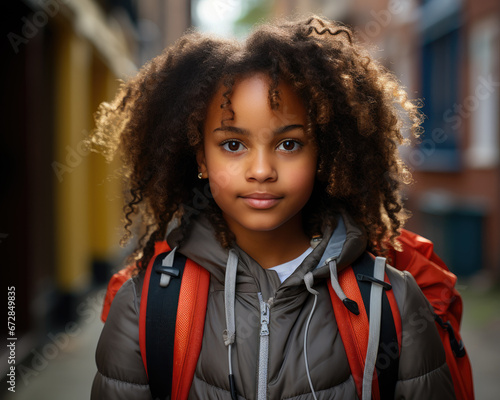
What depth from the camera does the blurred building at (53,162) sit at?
4.64m

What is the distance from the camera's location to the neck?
1972mm

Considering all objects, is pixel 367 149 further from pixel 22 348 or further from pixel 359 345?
pixel 22 348

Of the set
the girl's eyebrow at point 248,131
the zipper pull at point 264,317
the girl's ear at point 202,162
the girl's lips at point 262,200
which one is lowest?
the zipper pull at point 264,317

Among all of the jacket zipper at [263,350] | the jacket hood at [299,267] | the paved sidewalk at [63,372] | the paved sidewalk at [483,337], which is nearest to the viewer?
the jacket zipper at [263,350]

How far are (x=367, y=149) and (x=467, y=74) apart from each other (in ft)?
27.2

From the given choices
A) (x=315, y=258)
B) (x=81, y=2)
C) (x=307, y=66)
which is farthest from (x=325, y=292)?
(x=81, y=2)

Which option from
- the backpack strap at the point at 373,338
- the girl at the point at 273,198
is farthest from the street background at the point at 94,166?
the backpack strap at the point at 373,338

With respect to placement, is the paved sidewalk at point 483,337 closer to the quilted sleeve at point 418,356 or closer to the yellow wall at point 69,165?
the quilted sleeve at point 418,356

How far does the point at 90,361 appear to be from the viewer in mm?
5000

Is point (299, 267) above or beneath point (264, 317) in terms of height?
above

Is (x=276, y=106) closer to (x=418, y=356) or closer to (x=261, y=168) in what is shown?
(x=261, y=168)

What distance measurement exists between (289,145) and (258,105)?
0.17 metres

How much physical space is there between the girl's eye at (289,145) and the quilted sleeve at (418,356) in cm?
57

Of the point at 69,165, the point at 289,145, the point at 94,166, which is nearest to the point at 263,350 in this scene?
the point at 289,145
